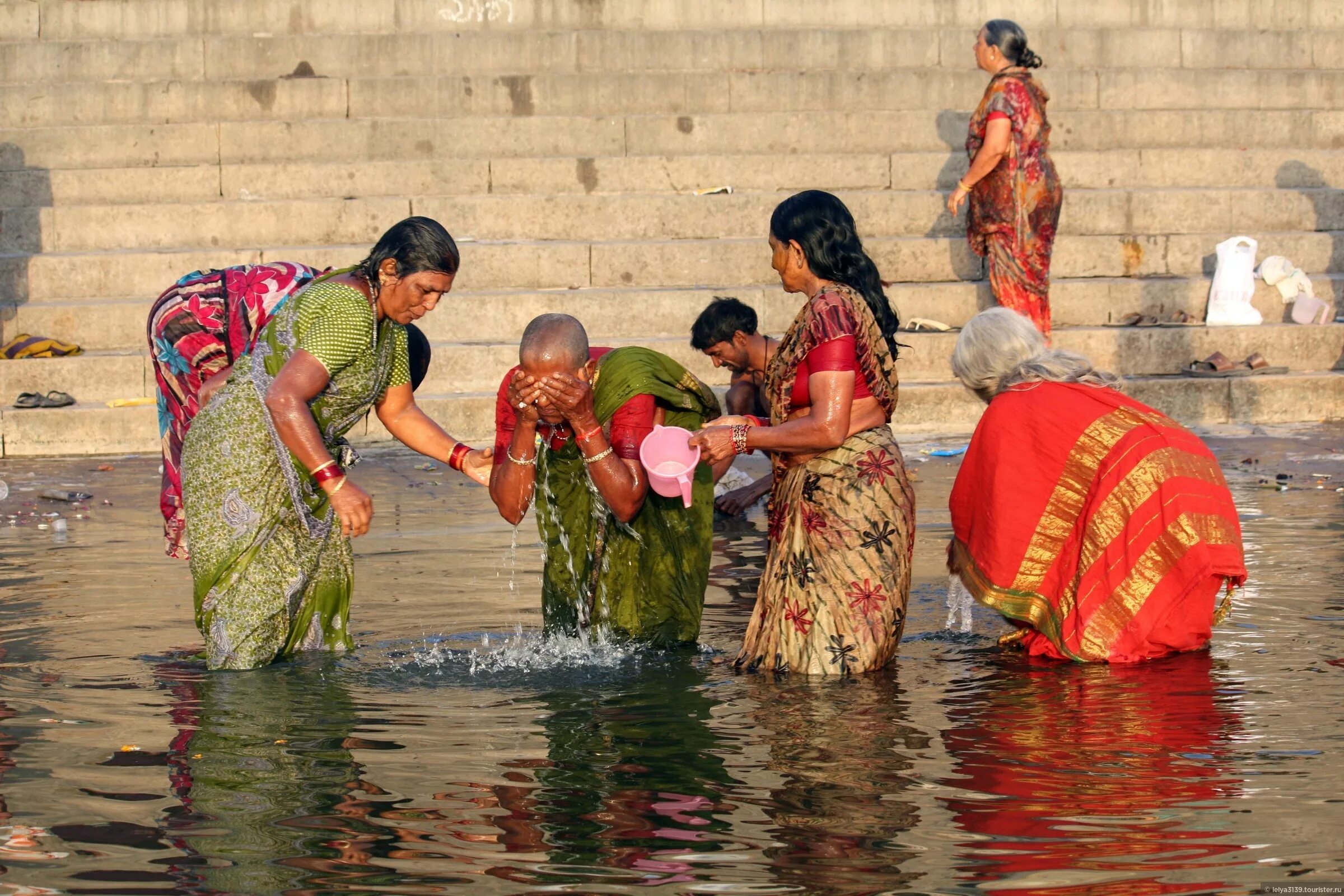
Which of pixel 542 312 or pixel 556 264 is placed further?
pixel 556 264

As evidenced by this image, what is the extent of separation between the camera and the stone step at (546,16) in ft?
46.3

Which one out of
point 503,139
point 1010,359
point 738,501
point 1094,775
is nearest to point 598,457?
point 1010,359

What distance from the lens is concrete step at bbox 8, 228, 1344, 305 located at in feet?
38.0

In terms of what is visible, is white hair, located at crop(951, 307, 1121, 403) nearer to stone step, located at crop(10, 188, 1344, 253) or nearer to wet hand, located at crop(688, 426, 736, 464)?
wet hand, located at crop(688, 426, 736, 464)

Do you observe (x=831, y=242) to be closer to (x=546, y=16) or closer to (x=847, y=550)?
(x=847, y=550)

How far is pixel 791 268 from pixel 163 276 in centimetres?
747

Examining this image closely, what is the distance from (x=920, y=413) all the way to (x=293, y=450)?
Answer: 6.33 metres

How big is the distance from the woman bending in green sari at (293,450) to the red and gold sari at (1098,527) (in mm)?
1838

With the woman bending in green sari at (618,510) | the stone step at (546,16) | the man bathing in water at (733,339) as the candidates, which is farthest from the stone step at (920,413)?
the woman bending in green sari at (618,510)

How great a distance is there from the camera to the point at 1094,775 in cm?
411

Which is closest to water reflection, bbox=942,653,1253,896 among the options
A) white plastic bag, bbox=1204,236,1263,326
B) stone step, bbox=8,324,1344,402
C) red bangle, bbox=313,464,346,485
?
red bangle, bbox=313,464,346,485

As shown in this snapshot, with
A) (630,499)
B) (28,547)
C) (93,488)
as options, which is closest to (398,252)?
(630,499)

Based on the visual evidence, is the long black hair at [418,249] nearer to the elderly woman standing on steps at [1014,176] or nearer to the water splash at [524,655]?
the water splash at [524,655]

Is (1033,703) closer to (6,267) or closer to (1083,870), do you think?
(1083,870)
